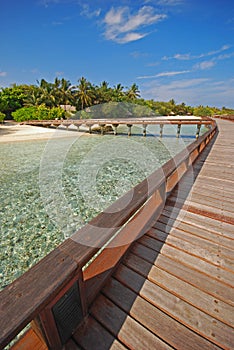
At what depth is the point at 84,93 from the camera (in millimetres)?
37562

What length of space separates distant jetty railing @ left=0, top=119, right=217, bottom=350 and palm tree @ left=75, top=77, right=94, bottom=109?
132 feet

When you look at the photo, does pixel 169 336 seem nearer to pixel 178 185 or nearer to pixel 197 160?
pixel 178 185

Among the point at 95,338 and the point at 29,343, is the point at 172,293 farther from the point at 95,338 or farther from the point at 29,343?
the point at 29,343

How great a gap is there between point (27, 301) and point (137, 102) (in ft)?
185

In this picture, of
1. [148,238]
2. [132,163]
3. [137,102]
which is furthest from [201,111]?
[148,238]

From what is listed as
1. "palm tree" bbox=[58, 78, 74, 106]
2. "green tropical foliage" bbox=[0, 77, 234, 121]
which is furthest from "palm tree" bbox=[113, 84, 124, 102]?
"palm tree" bbox=[58, 78, 74, 106]

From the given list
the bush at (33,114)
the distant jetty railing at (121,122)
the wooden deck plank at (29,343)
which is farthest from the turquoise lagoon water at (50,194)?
the bush at (33,114)

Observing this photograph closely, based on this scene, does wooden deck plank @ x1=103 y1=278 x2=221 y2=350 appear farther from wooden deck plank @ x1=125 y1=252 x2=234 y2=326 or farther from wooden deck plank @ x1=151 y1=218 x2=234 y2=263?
wooden deck plank @ x1=151 y1=218 x2=234 y2=263

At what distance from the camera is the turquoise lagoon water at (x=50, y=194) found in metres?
4.52

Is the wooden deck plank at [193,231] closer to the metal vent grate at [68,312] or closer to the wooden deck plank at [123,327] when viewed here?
the wooden deck plank at [123,327]

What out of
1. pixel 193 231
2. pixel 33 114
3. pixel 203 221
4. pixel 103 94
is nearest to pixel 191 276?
pixel 193 231

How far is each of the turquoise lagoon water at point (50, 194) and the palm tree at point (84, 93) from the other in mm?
28283

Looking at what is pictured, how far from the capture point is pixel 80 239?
3.54 feet

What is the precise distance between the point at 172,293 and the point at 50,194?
6.45 m
